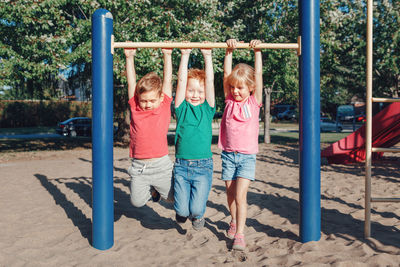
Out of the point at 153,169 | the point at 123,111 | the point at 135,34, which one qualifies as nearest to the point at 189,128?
the point at 153,169

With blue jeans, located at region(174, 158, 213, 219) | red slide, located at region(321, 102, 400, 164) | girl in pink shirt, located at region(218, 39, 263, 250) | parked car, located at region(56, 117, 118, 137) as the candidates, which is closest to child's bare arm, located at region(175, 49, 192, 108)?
girl in pink shirt, located at region(218, 39, 263, 250)

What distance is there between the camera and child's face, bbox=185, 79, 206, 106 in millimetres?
3457

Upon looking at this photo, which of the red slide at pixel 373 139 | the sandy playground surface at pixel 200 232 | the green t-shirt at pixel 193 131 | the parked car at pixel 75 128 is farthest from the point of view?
the parked car at pixel 75 128

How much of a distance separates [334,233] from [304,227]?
1.61ft

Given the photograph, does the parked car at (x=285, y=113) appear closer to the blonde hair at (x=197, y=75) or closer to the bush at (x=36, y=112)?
the bush at (x=36, y=112)

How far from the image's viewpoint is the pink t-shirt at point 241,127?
10.5ft

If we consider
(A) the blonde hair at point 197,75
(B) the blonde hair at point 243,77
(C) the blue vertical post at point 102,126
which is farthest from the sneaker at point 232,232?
(A) the blonde hair at point 197,75

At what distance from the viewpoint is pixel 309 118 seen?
3.12m

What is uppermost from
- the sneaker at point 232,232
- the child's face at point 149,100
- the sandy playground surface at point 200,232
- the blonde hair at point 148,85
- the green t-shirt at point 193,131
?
the blonde hair at point 148,85

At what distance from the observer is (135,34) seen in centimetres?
1010

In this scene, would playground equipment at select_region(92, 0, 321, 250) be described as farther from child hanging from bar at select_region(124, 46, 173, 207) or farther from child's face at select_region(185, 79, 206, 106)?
child's face at select_region(185, 79, 206, 106)

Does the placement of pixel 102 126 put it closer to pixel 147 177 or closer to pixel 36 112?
pixel 147 177

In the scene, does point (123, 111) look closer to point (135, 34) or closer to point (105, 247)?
point (135, 34)

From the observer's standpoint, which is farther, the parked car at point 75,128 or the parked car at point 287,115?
the parked car at point 287,115
